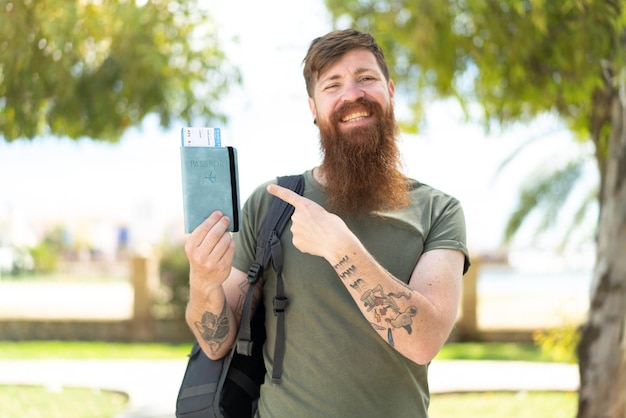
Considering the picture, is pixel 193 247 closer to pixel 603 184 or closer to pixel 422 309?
pixel 422 309

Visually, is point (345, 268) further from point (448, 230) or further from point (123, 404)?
point (123, 404)

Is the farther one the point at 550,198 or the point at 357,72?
the point at 550,198

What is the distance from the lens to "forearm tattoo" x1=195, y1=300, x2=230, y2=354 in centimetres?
251

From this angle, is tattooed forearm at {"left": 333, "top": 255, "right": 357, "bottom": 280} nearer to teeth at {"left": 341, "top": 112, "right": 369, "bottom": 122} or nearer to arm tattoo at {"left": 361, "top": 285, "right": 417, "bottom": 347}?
arm tattoo at {"left": 361, "top": 285, "right": 417, "bottom": 347}

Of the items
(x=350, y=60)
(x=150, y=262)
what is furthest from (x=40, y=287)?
(x=350, y=60)

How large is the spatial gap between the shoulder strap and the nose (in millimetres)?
369

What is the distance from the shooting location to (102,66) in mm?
7402

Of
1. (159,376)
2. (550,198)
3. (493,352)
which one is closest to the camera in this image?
(159,376)

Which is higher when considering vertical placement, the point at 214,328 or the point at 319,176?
the point at 319,176

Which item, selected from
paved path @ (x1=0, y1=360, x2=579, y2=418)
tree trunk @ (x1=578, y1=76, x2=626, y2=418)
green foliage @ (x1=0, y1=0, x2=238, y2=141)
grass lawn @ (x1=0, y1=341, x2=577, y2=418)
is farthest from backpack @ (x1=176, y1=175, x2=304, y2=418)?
grass lawn @ (x1=0, y1=341, x2=577, y2=418)

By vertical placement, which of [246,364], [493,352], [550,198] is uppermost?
[246,364]

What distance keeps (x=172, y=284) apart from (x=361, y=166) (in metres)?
12.9

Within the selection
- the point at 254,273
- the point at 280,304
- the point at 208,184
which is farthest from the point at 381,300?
the point at 208,184

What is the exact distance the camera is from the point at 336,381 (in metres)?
2.32
